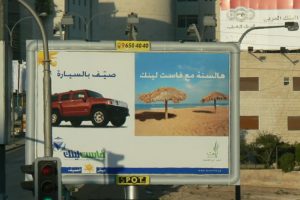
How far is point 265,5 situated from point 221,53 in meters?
43.5

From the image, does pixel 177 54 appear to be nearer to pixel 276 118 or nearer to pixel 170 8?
pixel 276 118

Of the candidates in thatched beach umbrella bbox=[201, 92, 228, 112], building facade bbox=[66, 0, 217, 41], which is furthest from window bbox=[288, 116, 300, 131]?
building facade bbox=[66, 0, 217, 41]

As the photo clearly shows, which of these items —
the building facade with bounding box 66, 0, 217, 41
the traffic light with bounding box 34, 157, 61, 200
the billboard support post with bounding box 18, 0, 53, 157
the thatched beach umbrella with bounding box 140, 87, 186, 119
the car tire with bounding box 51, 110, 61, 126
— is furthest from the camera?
the building facade with bounding box 66, 0, 217, 41

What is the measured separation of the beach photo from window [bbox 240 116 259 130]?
33.2 m

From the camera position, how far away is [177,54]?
13.8 metres

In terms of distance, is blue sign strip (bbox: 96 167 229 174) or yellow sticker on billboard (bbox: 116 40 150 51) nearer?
yellow sticker on billboard (bbox: 116 40 150 51)

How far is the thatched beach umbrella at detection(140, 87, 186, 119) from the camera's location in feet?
45.7

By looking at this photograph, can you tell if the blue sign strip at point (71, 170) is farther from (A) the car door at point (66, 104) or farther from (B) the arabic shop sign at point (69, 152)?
(A) the car door at point (66, 104)

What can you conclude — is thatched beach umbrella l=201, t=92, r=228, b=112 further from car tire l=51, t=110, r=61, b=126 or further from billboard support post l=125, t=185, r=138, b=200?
car tire l=51, t=110, r=61, b=126

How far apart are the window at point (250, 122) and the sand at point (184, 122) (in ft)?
109

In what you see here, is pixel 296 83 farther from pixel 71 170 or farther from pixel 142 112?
pixel 71 170

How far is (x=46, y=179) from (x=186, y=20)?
Answer: 5151 inches

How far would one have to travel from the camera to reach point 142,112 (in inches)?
550

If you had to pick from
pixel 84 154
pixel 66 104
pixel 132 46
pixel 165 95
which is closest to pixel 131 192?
pixel 84 154
